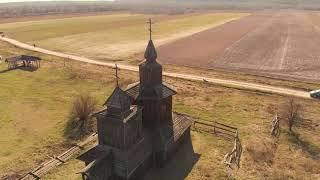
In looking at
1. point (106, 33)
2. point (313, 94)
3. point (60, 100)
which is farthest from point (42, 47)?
point (313, 94)

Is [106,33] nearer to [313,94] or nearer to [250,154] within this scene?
[313,94]

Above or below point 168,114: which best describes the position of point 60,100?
below

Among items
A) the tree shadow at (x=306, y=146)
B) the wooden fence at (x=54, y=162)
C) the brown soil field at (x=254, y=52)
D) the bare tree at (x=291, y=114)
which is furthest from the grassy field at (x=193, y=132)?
the brown soil field at (x=254, y=52)

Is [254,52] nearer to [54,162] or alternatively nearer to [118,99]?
[54,162]

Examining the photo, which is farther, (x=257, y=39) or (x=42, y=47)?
(x=257, y=39)

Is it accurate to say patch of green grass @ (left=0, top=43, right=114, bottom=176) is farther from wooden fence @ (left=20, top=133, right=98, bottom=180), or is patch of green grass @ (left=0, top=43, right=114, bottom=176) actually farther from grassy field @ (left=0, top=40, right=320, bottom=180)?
wooden fence @ (left=20, top=133, right=98, bottom=180)

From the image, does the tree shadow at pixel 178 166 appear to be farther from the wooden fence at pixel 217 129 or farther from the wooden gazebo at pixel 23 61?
the wooden gazebo at pixel 23 61
